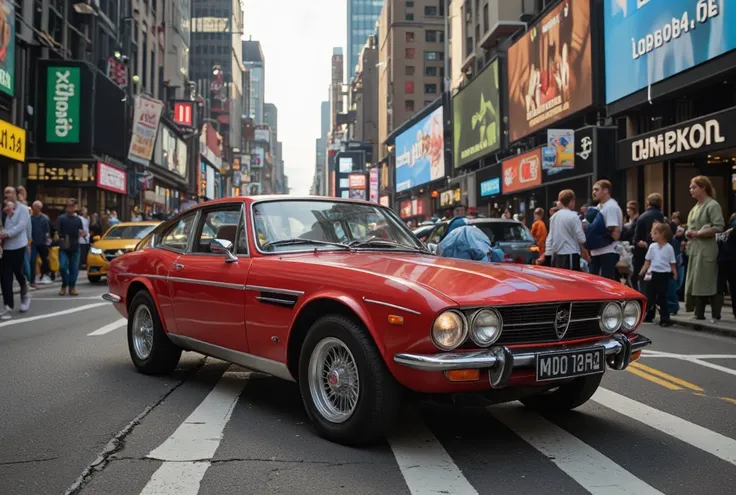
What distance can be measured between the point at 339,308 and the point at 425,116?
53.6 metres

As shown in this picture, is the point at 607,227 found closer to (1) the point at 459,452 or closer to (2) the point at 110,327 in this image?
(1) the point at 459,452

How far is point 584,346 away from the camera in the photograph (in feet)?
13.1

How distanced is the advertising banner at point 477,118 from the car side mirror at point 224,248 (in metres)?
31.5

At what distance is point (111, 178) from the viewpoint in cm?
3431

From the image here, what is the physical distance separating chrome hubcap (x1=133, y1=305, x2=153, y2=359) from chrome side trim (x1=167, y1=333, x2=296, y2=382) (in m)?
0.45

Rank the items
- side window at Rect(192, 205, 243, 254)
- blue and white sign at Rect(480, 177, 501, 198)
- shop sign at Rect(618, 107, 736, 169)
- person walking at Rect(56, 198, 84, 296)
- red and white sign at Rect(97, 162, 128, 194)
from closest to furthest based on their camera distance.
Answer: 1. side window at Rect(192, 205, 243, 254)
2. person walking at Rect(56, 198, 84, 296)
3. shop sign at Rect(618, 107, 736, 169)
4. red and white sign at Rect(97, 162, 128, 194)
5. blue and white sign at Rect(480, 177, 501, 198)

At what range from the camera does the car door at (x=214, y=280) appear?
492 centimetres

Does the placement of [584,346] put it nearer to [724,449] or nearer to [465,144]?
[724,449]

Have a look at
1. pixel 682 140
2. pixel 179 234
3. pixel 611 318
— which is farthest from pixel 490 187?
pixel 611 318

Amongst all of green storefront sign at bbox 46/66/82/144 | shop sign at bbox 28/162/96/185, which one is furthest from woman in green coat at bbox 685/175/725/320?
shop sign at bbox 28/162/96/185

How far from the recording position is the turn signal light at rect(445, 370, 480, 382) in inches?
140

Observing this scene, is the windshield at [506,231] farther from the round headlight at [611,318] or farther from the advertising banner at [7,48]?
the advertising banner at [7,48]

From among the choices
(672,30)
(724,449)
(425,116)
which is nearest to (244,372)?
(724,449)

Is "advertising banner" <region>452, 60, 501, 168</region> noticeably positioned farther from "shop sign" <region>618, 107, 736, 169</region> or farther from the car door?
the car door
